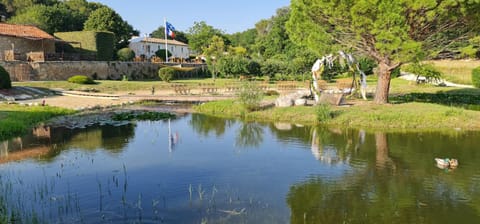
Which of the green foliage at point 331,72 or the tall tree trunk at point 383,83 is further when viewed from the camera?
the green foliage at point 331,72

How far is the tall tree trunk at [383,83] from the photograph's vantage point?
19.3m

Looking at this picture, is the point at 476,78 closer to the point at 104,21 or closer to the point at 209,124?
the point at 209,124

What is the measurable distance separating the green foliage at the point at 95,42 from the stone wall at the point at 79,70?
197 inches

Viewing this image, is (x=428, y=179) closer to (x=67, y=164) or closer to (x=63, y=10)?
(x=67, y=164)

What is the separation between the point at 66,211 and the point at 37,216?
48 cm

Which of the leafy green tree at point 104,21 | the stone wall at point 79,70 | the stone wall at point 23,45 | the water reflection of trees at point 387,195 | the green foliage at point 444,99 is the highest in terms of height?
the leafy green tree at point 104,21

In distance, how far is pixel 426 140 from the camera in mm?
13680

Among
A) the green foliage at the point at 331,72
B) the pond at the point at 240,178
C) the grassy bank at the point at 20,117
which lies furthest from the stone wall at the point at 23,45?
Result: the green foliage at the point at 331,72

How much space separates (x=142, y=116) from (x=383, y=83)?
11.4 metres

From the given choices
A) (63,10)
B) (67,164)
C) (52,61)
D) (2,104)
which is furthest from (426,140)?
(63,10)

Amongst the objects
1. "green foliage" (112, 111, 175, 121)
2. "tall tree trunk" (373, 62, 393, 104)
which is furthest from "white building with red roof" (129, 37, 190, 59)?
"tall tree trunk" (373, 62, 393, 104)

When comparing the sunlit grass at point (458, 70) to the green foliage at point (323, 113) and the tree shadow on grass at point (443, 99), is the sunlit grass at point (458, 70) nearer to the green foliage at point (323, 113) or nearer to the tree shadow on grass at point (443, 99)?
the tree shadow on grass at point (443, 99)

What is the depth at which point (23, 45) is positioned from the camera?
39969 mm

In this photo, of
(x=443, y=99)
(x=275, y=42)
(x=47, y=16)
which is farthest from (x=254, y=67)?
(x=47, y=16)
